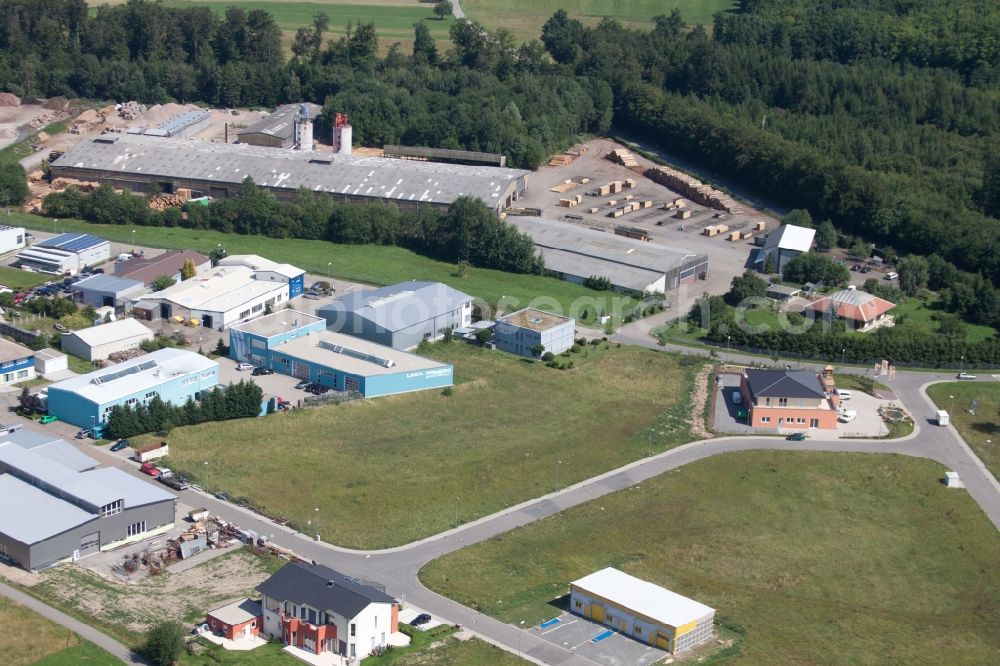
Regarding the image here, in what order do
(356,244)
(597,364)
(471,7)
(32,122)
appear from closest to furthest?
(597,364)
(356,244)
(32,122)
(471,7)

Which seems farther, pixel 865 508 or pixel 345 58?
pixel 345 58

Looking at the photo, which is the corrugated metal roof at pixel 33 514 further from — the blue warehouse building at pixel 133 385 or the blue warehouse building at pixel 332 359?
the blue warehouse building at pixel 332 359

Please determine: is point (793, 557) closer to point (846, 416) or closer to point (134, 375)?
point (846, 416)

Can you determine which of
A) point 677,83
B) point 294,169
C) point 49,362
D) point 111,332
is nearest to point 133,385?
point 49,362

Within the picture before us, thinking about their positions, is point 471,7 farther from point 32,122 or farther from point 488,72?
point 32,122

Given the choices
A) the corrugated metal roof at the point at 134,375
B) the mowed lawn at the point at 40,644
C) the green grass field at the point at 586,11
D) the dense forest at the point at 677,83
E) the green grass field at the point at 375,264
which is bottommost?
the mowed lawn at the point at 40,644

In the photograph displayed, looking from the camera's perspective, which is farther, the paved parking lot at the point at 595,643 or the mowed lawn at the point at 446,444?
the mowed lawn at the point at 446,444

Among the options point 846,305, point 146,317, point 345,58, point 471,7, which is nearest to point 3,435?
point 146,317

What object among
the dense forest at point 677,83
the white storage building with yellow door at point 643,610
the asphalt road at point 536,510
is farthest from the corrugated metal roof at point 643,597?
the dense forest at point 677,83
